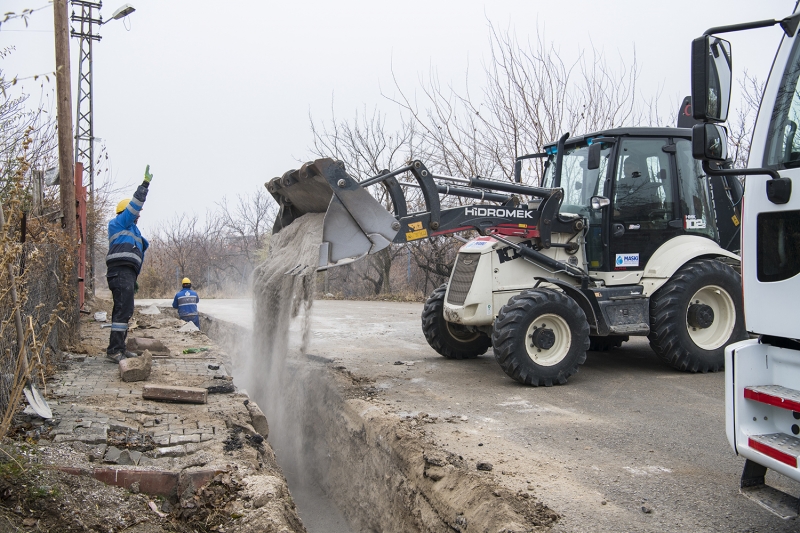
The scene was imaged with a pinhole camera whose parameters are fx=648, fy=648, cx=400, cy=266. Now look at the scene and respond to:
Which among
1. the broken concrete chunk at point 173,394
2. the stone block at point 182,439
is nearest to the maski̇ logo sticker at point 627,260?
the broken concrete chunk at point 173,394

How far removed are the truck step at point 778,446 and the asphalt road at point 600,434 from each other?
611 millimetres

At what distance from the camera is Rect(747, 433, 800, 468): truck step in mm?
2916

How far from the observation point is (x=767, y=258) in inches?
127

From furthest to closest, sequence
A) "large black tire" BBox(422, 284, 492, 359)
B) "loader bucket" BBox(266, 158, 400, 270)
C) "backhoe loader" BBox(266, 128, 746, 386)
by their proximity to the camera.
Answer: "large black tire" BBox(422, 284, 492, 359), "backhoe loader" BBox(266, 128, 746, 386), "loader bucket" BBox(266, 158, 400, 270)

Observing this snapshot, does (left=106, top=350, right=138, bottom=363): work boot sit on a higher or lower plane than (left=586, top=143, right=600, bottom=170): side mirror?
lower

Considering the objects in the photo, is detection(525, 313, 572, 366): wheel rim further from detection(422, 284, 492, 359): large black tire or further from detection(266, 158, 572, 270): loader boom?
detection(422, 284, 492, 359): large black tire

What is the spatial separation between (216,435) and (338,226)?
2396 millimetres

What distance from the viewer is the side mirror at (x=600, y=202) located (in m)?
7.23

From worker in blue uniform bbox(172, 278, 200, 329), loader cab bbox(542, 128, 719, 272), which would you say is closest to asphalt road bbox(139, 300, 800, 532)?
loader cab bbox(542, 128, 719, 272)

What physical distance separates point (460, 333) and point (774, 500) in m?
5.24

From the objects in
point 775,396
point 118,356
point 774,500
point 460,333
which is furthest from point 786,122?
point 118,356

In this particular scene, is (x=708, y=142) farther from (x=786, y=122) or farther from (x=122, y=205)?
(x=122, y=205)

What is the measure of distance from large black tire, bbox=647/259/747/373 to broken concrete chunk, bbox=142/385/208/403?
4.80 m

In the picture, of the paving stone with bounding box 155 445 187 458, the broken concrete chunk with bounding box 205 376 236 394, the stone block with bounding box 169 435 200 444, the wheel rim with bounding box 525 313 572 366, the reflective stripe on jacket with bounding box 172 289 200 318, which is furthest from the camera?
the reflective stripe on jacket with bounding box 172 289 200 318
